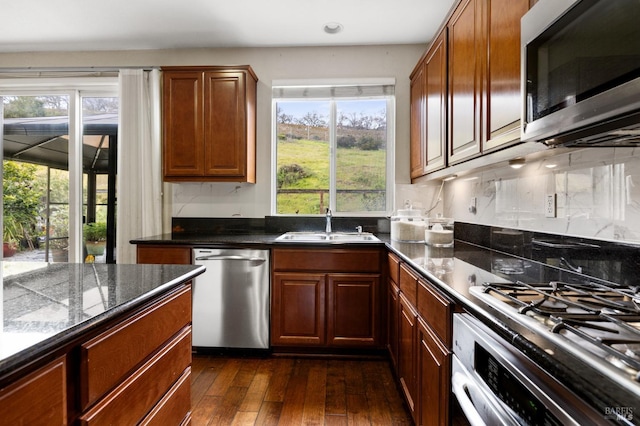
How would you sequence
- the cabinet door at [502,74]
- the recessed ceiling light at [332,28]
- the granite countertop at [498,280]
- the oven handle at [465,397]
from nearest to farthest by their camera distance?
the granite countertop at [498,280] < the oven handle at [465,397] < the cabinet door at [502,74] < the recessed ceiling light at [332,28]

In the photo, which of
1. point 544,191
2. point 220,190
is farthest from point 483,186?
point 220,190

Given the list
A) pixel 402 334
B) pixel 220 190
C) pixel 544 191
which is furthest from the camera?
pixel 220 190

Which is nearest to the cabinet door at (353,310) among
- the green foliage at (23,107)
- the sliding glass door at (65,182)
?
the sliding glass door at (65,182)

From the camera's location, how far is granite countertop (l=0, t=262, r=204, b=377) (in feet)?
2.14

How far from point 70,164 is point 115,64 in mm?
1057

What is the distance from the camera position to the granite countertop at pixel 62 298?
65 centimetres

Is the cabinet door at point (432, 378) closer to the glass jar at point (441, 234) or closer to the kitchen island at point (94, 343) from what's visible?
the glass jar at point (441, 234)

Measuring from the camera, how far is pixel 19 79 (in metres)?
3.26

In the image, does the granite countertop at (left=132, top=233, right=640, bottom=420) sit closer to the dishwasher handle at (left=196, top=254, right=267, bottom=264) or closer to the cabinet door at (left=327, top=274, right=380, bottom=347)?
the dishwasher handle at (left=196, top=254, right=267, bottom=264)

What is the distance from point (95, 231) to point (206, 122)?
161 centimetres

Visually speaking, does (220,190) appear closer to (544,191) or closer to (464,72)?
(464,72)

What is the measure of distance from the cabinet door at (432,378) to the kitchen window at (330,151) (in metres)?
1.79

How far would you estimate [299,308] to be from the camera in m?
2.54

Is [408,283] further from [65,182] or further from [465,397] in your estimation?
[65,182]
